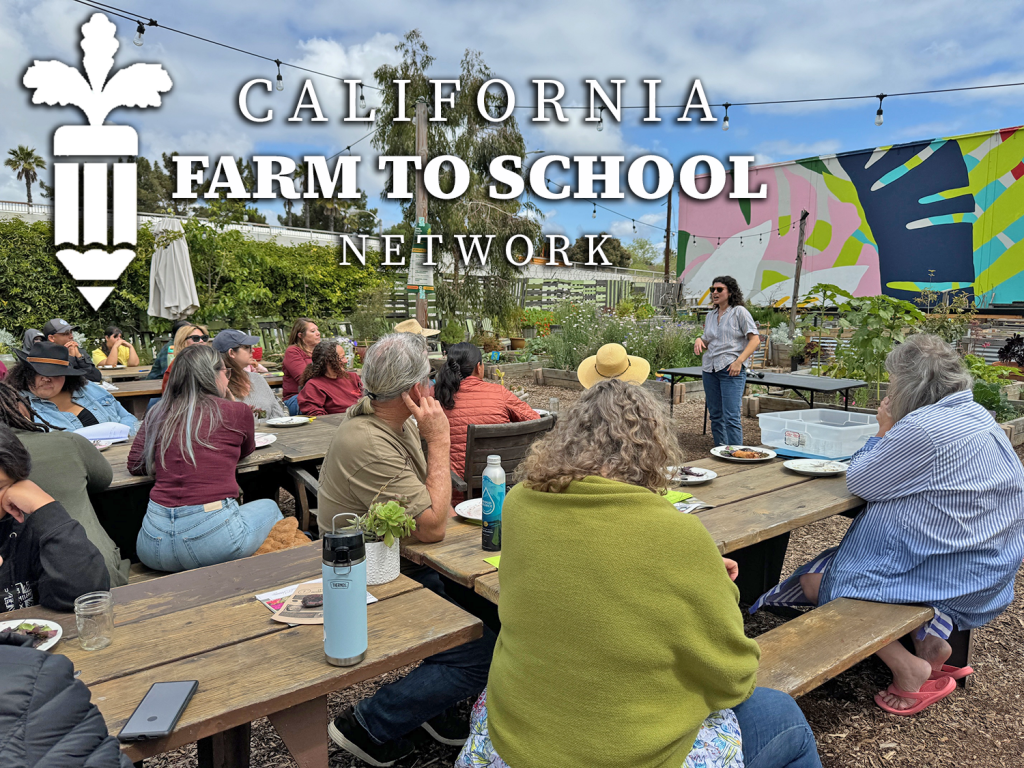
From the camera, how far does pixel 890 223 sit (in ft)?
51.5

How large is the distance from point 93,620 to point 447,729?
135 cm

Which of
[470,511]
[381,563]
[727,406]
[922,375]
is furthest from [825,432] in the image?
[381,563]

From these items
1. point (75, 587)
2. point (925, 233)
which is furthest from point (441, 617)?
point (925, 233)

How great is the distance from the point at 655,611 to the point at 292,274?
1577cm

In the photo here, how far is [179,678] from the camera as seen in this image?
149 centimetres

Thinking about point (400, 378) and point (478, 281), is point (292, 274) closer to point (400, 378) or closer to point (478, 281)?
point (478, 281)

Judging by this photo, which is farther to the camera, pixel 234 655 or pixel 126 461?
pixel 126 461

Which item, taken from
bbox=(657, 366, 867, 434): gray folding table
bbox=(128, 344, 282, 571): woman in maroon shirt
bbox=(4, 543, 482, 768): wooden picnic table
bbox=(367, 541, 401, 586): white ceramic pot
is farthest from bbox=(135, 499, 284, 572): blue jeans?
bbox=(657, 366, 867, 434): gray folding table

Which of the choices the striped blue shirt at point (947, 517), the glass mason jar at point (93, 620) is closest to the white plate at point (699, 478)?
the striped blue shirt at point (947, 517)

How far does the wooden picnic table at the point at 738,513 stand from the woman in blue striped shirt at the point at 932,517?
0.78 ft

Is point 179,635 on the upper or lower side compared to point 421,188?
lower

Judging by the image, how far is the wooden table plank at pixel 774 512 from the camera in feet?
7.96

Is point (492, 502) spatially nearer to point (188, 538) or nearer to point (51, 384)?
point (188, 538)

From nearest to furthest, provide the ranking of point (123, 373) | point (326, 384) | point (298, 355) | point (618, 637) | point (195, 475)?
point (618, 637) < point (195, 475) < point (326, 384) < point (298, 355) < point (123, 373)
